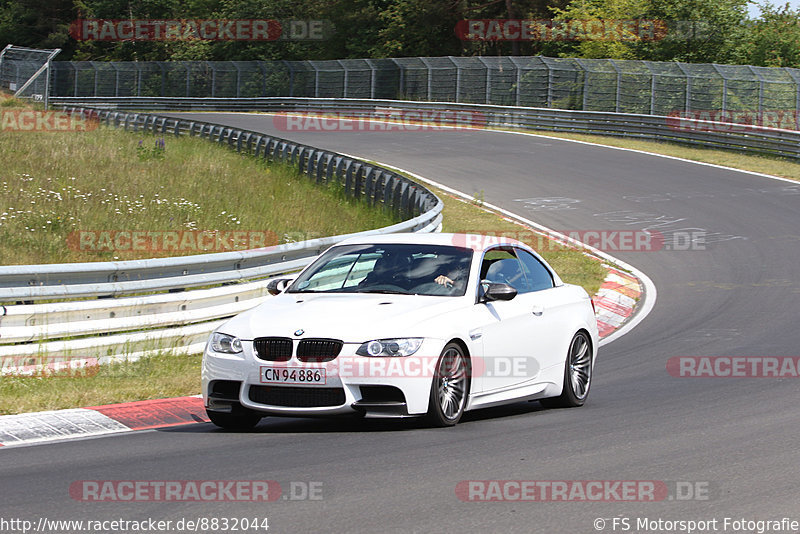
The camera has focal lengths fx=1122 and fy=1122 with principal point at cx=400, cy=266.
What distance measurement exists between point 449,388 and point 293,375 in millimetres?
1209

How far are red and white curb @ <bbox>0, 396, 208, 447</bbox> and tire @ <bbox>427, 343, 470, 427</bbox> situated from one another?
198 centimetres

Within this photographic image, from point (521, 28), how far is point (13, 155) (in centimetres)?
4382

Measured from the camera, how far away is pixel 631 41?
55.8 m

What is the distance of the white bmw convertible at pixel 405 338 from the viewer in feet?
26.0

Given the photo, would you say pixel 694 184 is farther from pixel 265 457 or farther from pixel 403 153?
pixel 265 457

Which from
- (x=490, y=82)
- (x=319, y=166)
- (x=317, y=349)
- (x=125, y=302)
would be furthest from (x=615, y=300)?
(x=490, y=82)

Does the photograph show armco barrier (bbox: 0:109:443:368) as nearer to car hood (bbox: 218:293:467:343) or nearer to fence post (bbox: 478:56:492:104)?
car hood (bbox: 218:293:467:343)

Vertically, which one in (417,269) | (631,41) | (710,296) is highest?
(631,41)

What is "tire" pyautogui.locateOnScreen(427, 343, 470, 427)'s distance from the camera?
812 cm

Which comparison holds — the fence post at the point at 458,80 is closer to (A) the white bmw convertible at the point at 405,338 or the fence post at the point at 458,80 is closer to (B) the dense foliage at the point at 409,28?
(B) the dense foliage at the point at 409,28

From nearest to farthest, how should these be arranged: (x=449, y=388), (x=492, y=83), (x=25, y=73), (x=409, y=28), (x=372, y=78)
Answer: (x=449, y=388) < (x=25, y=73) < (x=492, y=83) < (x=372, y=78) < (x=409, y=28)

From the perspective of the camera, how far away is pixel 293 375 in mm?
7906

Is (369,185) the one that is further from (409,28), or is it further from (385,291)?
(409,28)

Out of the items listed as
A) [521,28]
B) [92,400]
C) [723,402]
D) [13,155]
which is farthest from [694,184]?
[521,28]
